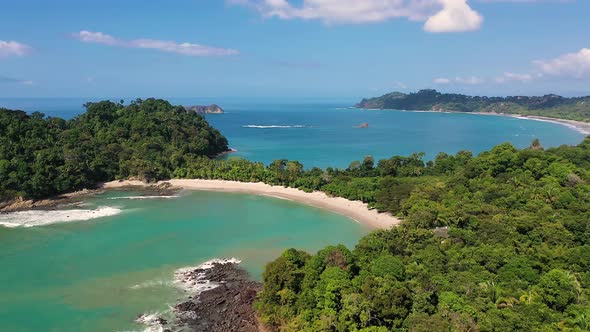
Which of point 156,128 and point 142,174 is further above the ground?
point 156,128

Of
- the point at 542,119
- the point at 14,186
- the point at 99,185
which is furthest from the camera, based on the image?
the point at 542,119

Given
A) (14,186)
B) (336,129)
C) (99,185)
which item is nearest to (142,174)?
(99,185)

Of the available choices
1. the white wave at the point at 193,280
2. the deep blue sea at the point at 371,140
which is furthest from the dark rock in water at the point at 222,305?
the deep blue sea at the point at 371,140

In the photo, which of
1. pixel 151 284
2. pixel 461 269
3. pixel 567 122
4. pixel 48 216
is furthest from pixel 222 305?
pixel 567 122

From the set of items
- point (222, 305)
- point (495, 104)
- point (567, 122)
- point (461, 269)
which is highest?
point (495, 104)

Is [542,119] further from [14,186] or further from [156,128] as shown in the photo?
[14,186]

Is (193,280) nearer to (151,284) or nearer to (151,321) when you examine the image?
(151,284)
